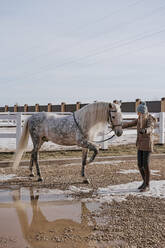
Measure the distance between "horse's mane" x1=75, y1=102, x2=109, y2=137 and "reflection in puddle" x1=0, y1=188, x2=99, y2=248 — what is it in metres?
1.61

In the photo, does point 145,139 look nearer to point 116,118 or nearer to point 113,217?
point 116,118

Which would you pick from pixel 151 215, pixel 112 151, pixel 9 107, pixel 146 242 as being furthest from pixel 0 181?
pixel 9 107

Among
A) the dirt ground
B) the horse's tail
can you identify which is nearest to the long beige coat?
the dirt ground

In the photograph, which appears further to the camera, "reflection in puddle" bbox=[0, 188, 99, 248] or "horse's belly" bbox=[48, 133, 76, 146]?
"horse's belly" bbox=[48, 133, 76, 146]

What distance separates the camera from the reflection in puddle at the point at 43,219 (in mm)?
3410

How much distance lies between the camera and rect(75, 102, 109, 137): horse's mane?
249 inches

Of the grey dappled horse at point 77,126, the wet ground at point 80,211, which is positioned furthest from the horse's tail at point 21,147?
the wet ground at point 80,211

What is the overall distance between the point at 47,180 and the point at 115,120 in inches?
84.1

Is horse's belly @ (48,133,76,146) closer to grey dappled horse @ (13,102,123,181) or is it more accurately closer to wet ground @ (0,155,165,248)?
grey dappled horse @ (13,102,123,181)

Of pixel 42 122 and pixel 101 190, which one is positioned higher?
pixel 42 122

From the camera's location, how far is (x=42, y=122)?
6.97 m

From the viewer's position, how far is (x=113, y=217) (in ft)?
13.9

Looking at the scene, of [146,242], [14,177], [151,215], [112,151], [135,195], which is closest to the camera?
[146,242]

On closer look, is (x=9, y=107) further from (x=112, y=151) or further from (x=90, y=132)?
(x=90, y=132)
